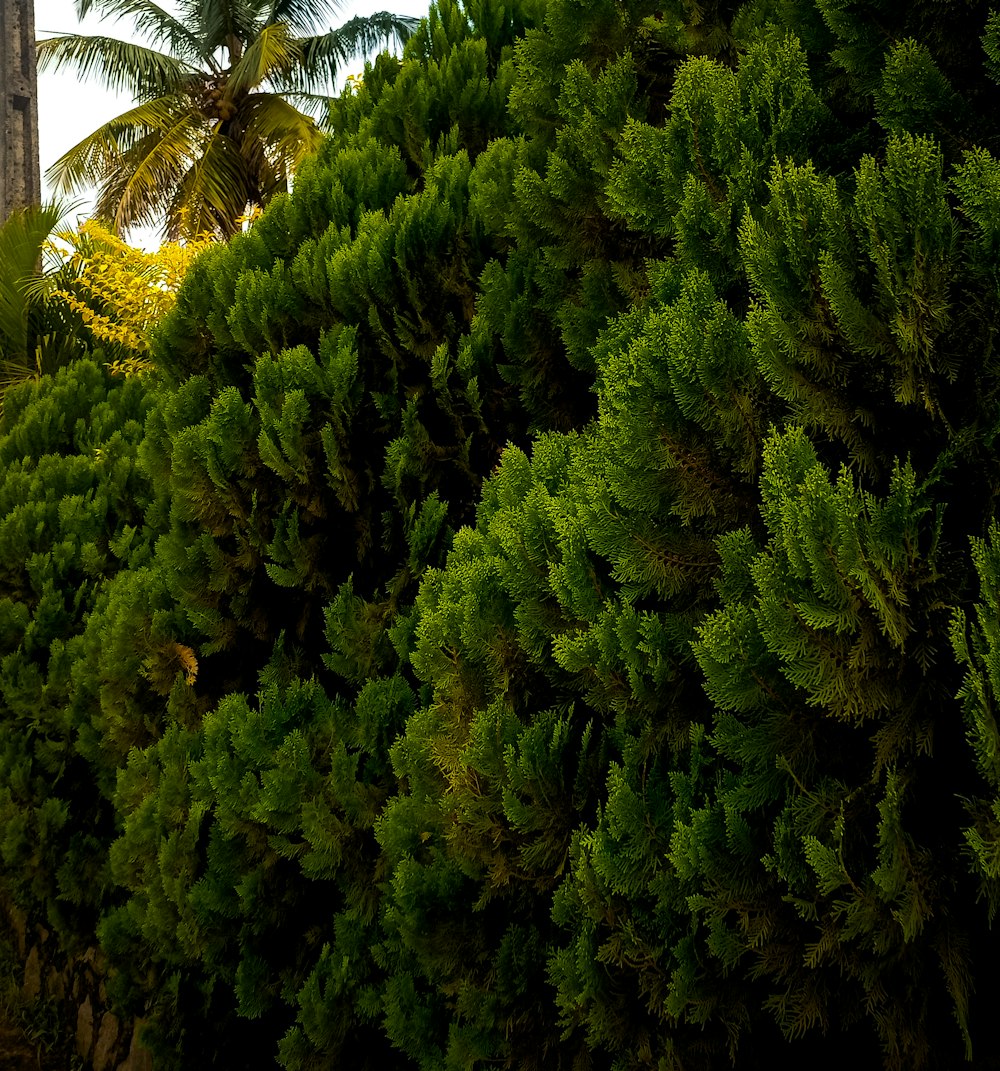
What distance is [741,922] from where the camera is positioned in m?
1.79

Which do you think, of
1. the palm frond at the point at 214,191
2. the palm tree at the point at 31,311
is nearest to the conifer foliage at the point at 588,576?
the palm tree at the point at 31,311

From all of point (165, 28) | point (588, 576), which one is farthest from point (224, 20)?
point (588, 576)

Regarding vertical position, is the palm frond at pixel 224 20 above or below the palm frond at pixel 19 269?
above

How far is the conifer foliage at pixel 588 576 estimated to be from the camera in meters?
1.73

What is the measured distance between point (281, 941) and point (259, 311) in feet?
6.98

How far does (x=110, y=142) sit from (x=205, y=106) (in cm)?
219

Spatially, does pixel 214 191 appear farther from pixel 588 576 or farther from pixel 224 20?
pixel 588 576

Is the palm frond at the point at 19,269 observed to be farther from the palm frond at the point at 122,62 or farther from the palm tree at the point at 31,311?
the palm frond at the point at 122,62

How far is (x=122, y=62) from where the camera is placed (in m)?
21.5

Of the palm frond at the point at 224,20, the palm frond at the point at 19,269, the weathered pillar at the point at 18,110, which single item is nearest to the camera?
the palm frond at the point at 19,269

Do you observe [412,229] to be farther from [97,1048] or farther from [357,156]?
[97,1048]

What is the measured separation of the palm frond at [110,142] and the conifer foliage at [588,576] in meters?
19.4

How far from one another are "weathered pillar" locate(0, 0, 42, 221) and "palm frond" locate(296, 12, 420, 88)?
25.4 feet

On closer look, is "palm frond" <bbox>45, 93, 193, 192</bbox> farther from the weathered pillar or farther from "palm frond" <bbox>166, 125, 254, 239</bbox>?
the weathered pillar
